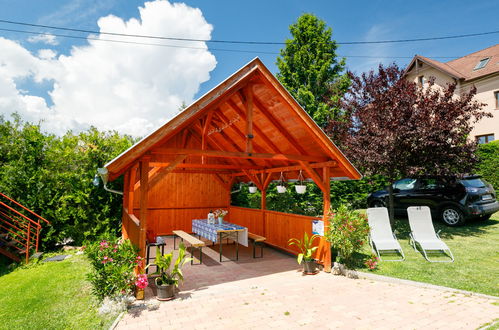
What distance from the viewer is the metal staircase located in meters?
7.80

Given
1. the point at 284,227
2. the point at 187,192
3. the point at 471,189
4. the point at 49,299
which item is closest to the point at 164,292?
the point at 49,299

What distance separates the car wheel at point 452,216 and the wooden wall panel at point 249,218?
656cm

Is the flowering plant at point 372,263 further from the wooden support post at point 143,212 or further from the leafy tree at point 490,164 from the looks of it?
the leafy tree at point 490,164

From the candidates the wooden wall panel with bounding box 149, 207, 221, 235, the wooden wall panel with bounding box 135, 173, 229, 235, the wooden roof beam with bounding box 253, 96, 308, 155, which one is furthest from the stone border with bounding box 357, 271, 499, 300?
the wooden wall panel with bounding box 149, 207, 221, 235

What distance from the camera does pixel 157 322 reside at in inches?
168

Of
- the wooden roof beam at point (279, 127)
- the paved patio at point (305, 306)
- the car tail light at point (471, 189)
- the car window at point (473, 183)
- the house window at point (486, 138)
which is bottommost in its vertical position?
the paved patio at point (305, 306)

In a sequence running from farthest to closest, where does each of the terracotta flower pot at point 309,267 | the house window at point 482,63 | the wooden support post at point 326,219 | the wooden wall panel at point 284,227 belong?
the house window at point 482,63, the wooden wall panel at point 284,227, the wooden support post at point 326,219, the terracotta flower pot at point 309,267

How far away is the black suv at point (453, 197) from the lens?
9.18m

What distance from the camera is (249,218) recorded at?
10883 millimetres

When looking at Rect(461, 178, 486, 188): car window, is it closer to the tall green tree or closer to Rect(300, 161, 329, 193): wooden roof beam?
Rect(300, 161, 329, 193): wooden roof beam

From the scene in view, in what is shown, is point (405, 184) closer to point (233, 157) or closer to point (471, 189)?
point (471, 189)

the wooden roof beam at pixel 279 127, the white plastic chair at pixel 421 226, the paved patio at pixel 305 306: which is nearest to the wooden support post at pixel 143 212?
the paved patio at pixel 305 306

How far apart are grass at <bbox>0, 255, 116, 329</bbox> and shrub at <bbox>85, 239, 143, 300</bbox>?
384 millimetres

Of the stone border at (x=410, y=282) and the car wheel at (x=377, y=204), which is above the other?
the car wheel at (x=377, y=204)
